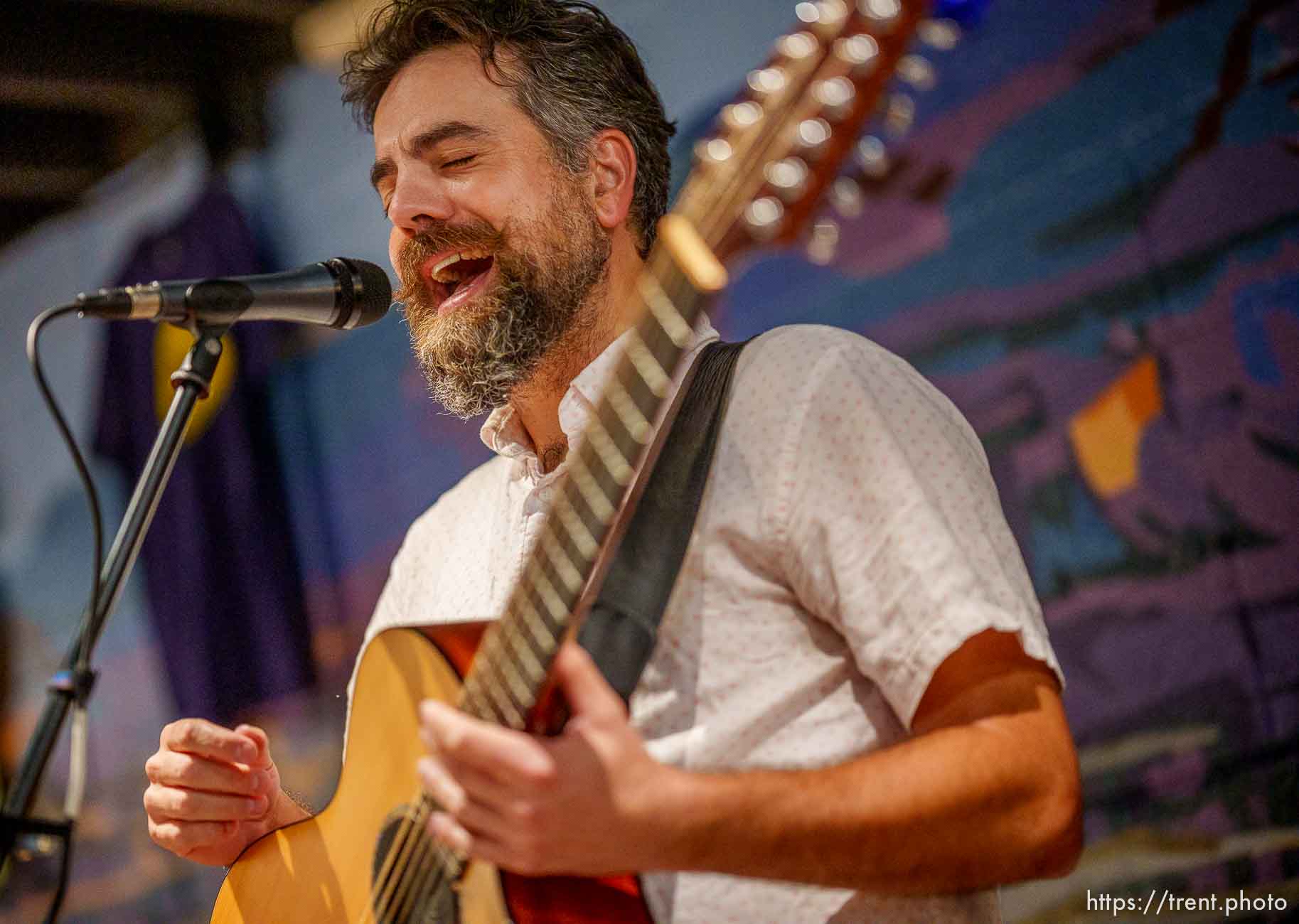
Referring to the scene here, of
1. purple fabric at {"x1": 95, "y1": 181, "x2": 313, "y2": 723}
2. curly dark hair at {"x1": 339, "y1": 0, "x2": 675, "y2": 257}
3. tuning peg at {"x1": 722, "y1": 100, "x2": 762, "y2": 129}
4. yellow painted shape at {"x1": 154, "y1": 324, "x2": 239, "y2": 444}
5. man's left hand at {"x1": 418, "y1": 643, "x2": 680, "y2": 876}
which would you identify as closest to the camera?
man's left hand at {"x1": 418, "y1": 643, "x2": 680, "y2": 876}

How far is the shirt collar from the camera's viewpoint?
165 centimetres

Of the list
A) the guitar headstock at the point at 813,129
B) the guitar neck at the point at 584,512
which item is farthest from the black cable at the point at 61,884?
the guitar headstock at the point at 813,129

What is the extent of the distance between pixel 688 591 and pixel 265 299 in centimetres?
67

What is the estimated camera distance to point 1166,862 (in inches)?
87.7

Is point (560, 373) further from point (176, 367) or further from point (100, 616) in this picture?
point (176, 367)

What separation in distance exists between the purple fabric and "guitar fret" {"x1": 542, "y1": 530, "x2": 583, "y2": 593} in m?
2.88

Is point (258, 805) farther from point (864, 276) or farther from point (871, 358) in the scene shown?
point (864, 276)

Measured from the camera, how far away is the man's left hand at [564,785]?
96 cm

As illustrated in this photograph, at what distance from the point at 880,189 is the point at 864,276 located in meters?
0.20

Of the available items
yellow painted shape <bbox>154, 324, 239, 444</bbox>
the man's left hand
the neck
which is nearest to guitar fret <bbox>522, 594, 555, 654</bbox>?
the man's left hand

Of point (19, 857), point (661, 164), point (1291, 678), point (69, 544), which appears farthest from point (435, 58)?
point (69, 544)

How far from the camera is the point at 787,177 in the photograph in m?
1.17

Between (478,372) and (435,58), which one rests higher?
(435,58)

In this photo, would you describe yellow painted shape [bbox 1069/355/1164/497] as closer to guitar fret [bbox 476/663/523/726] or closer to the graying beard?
the graying beard
